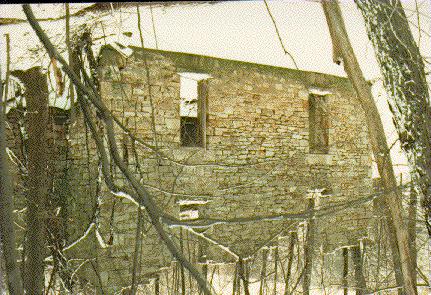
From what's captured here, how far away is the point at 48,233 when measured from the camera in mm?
3146

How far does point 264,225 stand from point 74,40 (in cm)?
325

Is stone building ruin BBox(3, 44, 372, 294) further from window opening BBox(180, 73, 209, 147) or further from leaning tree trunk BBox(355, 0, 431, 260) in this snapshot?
leaning tree trunk BBox(355, 0, 431, 260)

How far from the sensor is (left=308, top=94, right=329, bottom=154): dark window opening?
15.4 feet

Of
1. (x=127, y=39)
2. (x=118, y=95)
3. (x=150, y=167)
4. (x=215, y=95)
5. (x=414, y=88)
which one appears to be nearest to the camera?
(x=414, y=88)

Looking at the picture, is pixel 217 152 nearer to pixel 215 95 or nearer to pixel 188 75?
pixel 215 95

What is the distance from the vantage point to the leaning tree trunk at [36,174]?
2.74 m

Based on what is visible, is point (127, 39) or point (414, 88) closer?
point (414, 88)

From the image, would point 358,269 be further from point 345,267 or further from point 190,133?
point 190,133

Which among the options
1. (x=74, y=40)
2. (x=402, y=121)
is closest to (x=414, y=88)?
(x=402, y=121)

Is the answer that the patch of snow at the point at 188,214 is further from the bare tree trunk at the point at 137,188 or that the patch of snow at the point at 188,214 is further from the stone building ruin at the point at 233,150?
the bare tree trunk at the point at 137,188

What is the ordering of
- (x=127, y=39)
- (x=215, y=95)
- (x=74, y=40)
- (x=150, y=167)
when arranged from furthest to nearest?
(x=215, y=95) < (x=150, y=167) < (x=127, y=39) < (x=74, y=40)

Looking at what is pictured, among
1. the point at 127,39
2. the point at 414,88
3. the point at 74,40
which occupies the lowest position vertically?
the point at 414,88

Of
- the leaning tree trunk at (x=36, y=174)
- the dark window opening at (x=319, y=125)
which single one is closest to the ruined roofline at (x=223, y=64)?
the dark window opening at (x=319, y=125)

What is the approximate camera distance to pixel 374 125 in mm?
2598
